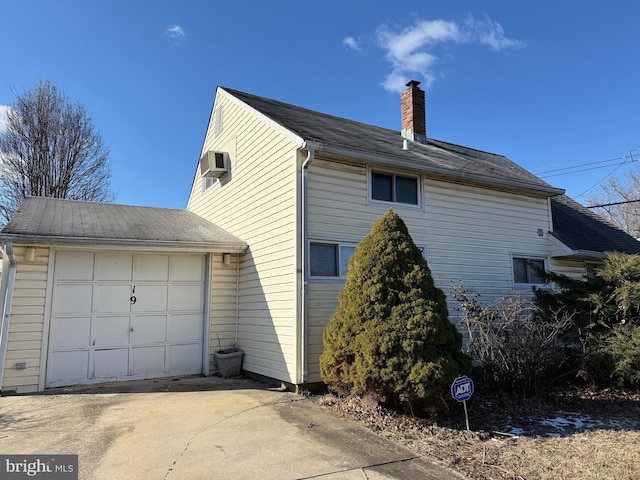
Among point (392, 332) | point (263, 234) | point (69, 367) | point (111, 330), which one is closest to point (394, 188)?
→ point (263, 234)

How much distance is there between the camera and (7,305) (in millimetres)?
6988

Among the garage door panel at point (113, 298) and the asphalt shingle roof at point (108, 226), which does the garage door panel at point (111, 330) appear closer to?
the garage door panel at point (113, 298)

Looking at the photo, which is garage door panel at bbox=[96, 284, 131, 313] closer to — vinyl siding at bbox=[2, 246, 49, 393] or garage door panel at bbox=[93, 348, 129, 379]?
garage door panel at bbox=[93, 348, 129, 379]

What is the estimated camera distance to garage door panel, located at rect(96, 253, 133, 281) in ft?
26.8

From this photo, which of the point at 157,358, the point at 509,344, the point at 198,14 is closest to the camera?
the point at 509,344

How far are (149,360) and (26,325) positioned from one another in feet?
7.43

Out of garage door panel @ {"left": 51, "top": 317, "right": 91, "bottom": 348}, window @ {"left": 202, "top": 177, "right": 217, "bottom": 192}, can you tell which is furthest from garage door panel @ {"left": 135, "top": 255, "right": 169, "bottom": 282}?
window @ {"left": 202, "top": 177, "right": 217, "bottom": 192}

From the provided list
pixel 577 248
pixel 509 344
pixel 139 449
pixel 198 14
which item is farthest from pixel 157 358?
pixel 577 248

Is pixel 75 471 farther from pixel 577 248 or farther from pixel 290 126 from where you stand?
pixel 577 248

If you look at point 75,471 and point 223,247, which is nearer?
point 75,471

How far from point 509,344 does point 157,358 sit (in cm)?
674

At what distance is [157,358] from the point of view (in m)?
8.50

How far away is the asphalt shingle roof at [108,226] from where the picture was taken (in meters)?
7.36

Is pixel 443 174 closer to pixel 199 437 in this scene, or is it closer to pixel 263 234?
pixel 263 234
